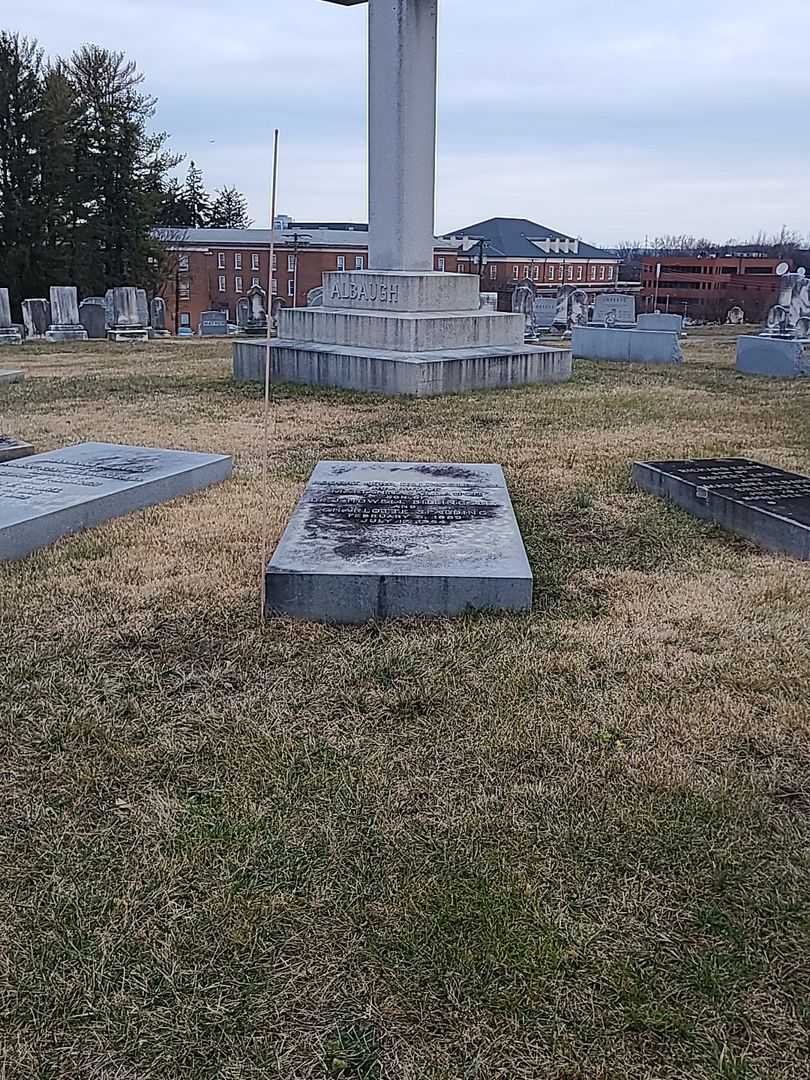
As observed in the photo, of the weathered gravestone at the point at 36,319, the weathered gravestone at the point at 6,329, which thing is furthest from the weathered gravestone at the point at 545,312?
the weathered gravestone at the point at 6,329

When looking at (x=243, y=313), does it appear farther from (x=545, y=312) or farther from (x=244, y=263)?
(x=244, y=263)

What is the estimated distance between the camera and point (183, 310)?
5556 centimetres

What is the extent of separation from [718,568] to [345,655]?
1.95 m

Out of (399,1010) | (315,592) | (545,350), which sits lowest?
(399,1010)

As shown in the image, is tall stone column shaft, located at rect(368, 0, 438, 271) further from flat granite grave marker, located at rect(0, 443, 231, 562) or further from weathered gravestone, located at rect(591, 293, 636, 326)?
weathered gravestone, located at rect(591, 293, 636, 326)

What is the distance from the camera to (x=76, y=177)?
27.2 m

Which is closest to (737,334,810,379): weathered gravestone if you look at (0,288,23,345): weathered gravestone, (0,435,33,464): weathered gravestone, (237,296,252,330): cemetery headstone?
(0,435,33,464): weathered gravestone

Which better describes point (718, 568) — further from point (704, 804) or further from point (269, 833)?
point (269, 833)

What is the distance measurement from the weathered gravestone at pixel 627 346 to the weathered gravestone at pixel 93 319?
9569 millimetres

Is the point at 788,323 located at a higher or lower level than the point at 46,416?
higher

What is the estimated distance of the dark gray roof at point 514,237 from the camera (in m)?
60.4

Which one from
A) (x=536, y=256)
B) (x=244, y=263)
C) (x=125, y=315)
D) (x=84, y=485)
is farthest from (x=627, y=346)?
(x=536, y=256)

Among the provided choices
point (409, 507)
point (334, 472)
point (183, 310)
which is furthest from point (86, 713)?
point (183, 310)

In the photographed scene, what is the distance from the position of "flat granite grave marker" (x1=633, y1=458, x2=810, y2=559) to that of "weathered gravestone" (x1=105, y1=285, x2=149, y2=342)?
49.0ft
